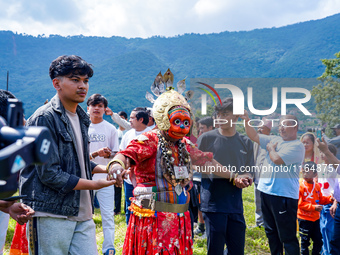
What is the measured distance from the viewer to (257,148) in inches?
254

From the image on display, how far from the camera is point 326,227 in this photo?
4.08m

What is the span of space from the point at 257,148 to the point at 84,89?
184 inches

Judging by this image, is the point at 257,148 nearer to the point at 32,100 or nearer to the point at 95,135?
the point at 95,135

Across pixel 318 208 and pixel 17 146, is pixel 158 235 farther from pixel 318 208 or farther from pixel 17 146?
pixel 318 208

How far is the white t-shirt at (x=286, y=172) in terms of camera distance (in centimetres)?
407

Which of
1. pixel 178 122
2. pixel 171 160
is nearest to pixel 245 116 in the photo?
pixel 178 122

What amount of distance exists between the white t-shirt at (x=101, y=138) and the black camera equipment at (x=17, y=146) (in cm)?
371

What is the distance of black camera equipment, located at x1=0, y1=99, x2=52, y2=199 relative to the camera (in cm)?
84

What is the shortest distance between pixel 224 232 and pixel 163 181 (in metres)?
1.11

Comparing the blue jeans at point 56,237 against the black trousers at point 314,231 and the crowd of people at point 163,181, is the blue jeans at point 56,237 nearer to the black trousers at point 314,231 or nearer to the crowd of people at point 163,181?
the crowd of people at point 163,181

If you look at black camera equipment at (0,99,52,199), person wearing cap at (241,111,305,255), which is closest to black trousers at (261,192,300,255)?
person wearing cap at (241,111,305,255)

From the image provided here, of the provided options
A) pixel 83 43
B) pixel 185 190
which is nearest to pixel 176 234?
pixel 185 190

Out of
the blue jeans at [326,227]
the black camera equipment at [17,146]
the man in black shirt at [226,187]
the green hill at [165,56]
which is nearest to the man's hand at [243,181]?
the man in black shirt at [226,187]

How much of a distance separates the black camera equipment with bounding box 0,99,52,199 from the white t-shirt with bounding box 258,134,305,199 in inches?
143
